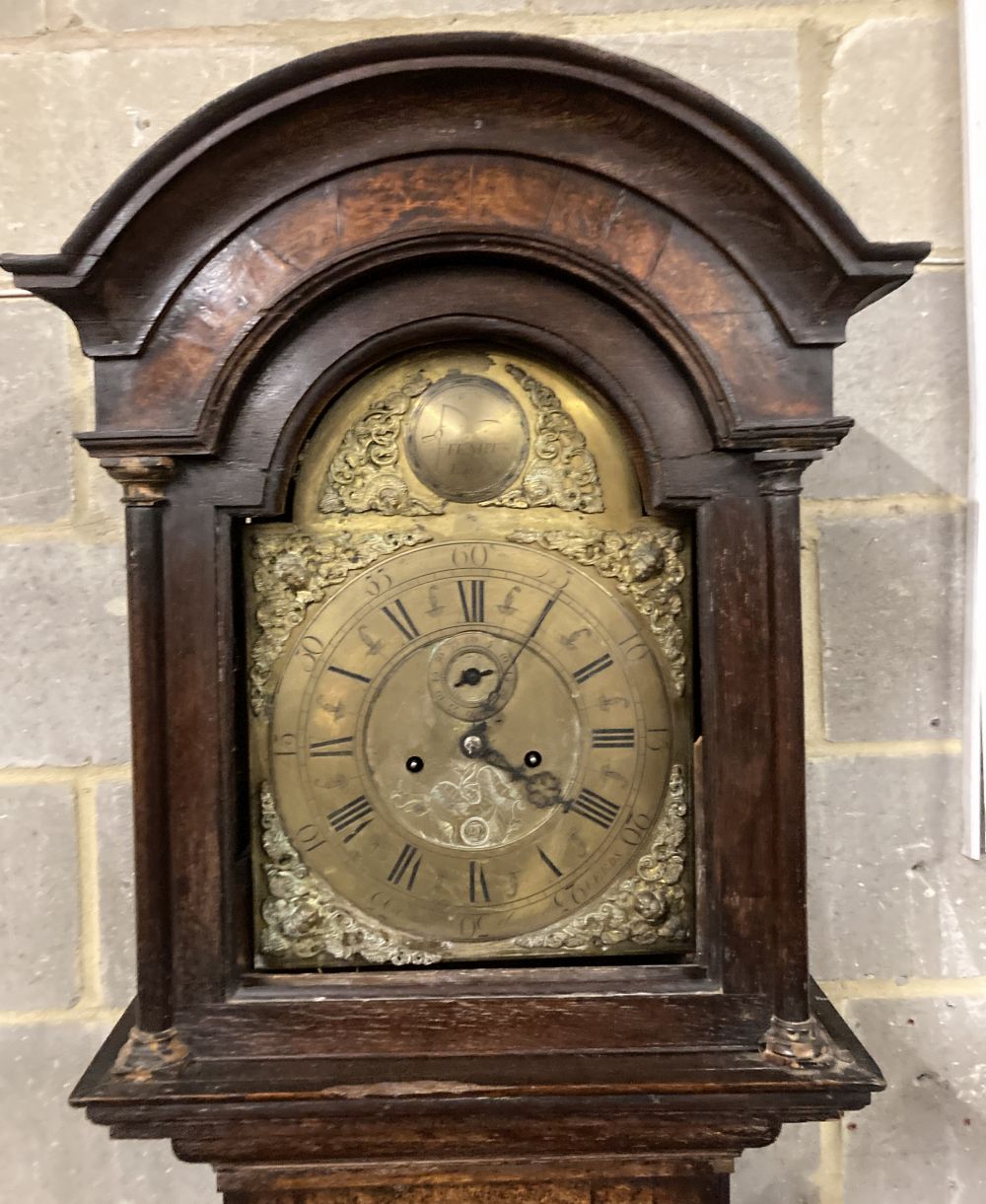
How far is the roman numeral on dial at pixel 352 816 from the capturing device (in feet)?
2.45

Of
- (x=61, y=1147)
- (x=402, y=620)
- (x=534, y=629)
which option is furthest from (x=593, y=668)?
(x=61, y=1147)

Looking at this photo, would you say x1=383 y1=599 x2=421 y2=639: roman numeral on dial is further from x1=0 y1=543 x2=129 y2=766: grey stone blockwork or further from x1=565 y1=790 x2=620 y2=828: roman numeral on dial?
x1=0 y1=543 x2=129 y2=766: grey stone blockwork

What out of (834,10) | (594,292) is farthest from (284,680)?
(834,10)

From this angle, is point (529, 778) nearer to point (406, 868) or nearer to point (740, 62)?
point (406, 868)

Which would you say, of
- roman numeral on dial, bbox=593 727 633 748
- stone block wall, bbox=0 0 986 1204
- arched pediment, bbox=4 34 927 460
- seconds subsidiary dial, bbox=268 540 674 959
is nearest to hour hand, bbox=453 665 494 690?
seconds subsidiary dial, bbox=268 540 674 959

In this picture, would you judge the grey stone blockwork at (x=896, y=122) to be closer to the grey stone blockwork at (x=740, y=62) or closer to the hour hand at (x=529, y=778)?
the grey stone blockwork at (x=740, y=62)

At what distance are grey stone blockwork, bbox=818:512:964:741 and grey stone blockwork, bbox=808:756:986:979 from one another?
0.05m

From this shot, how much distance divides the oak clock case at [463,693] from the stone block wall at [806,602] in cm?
30

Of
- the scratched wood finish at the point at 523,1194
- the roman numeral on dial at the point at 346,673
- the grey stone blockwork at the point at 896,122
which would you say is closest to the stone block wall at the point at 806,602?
the grey stone blockwork at the point at 896,122

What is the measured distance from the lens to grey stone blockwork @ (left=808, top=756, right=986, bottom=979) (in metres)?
0.96

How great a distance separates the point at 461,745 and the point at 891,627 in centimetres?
51

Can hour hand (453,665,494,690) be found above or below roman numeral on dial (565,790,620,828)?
above

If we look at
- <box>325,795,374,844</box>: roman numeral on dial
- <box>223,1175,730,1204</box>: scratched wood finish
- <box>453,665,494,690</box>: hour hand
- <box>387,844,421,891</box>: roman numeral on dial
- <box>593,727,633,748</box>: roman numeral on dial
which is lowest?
<box>223,1175,730,1204</box>: scratched wood finish

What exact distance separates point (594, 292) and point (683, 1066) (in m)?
0.61
